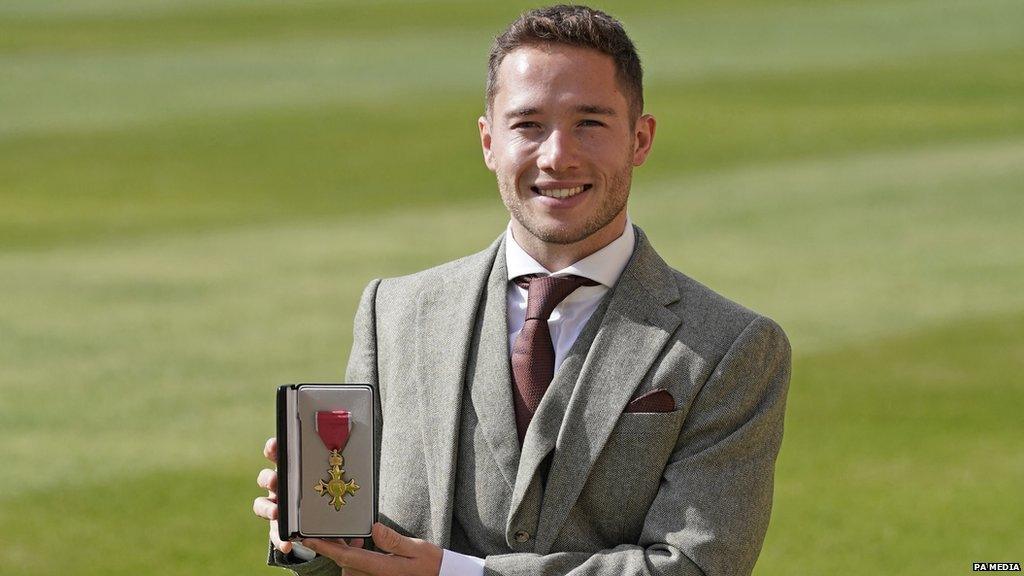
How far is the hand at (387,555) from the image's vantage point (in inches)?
111

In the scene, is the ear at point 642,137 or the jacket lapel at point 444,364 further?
the ear at point 642,137

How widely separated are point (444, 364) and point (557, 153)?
479 mm

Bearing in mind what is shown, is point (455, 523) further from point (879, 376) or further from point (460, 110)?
point (460, 110)

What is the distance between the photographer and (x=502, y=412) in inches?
120

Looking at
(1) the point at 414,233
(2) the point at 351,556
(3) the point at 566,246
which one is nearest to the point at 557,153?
(3) the point at 566,246

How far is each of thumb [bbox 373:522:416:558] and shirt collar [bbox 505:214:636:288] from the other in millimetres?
580

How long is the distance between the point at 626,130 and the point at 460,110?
50.1 ft

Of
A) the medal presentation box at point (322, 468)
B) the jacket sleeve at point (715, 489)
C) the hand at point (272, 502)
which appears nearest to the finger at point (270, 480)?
the hand at point (272, 502)

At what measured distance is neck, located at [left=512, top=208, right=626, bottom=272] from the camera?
10.1 ft

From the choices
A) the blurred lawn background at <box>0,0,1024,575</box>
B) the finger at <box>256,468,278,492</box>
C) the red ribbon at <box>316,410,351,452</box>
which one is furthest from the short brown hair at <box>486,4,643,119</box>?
the blurred lawn background at <box>0,0,1024,575</box>

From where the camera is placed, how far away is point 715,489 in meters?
2.93

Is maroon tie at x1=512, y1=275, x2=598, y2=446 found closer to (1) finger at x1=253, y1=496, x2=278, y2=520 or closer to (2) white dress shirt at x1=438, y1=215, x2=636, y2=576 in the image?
(2) white dress shirt at x1=438, y1=215, x2=636, y2=576

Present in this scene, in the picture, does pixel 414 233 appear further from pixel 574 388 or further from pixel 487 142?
pixel 574 388

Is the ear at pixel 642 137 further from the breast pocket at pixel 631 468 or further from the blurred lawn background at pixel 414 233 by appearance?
the blurred lawn background at pixel 414 233
